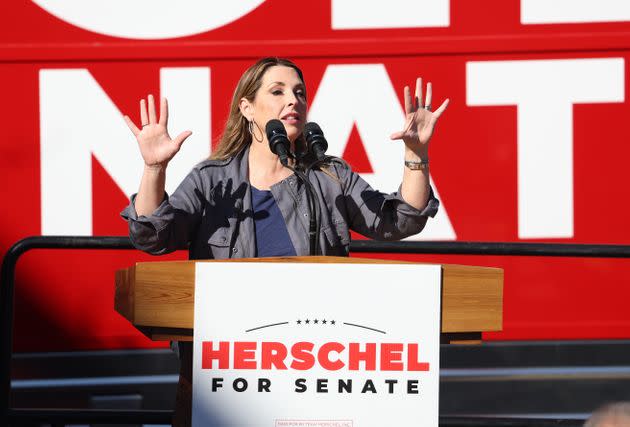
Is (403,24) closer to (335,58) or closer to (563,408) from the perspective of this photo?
(335,58)

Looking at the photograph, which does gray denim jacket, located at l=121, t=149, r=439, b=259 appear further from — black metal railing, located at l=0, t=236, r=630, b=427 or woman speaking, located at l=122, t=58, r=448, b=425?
black metal railing, located at l=0, t=236, r=630, b=427

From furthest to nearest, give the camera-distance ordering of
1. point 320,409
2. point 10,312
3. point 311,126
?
point 10,312
point 311,126
point 320,409

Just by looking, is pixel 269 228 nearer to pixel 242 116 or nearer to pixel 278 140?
pixel 278 140

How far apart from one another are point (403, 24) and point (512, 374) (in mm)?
1361

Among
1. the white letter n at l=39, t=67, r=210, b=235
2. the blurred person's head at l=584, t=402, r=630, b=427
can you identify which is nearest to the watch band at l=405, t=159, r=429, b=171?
the blurred person's head at l=584, t=402, r=630, b=427

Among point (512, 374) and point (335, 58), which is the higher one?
point (335, 58)

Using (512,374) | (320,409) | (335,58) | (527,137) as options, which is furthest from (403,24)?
(320,409)

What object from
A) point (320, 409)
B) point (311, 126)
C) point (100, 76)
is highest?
point (100, 76)

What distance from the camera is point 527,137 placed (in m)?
3.41

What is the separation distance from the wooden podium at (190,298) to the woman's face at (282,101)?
0.61 m

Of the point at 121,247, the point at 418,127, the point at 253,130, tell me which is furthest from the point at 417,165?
the point at 121,247

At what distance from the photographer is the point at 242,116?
2.48m

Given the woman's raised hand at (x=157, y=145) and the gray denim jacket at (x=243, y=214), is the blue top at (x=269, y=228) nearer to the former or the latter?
the gray denim jacket at (x=243, y=214)

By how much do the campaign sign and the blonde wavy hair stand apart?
28.0 inches
